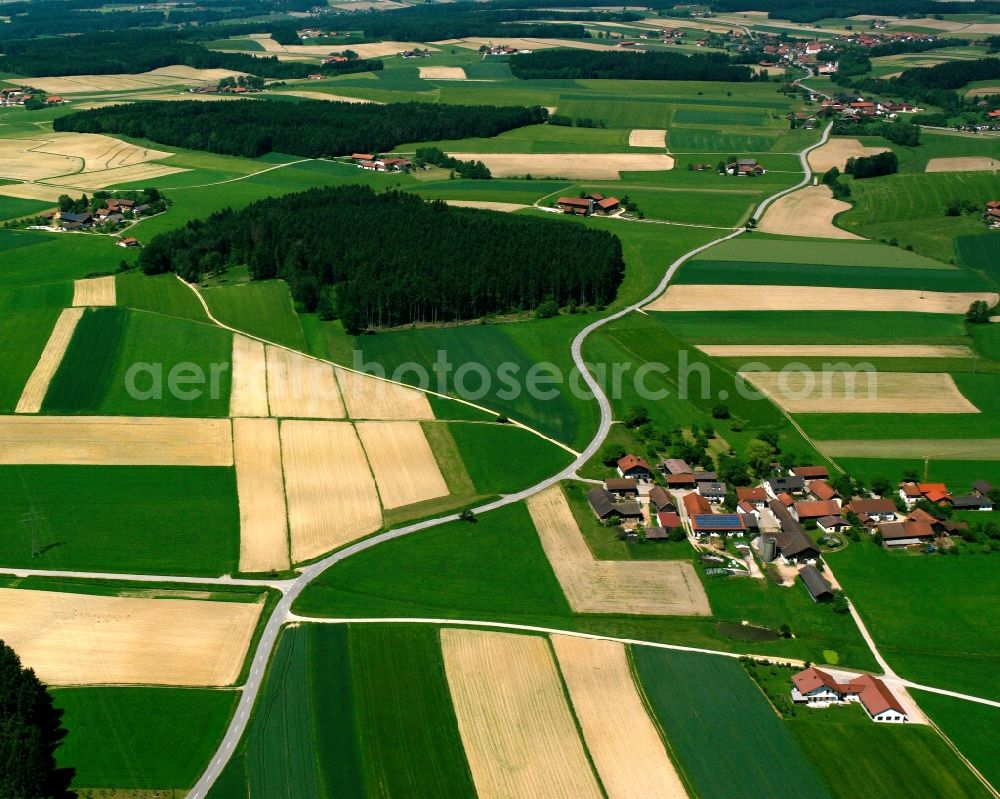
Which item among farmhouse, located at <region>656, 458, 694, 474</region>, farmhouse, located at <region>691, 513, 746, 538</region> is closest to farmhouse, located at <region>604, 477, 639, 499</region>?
farmhouse, located at <region>656, 458, 694, 474</region>

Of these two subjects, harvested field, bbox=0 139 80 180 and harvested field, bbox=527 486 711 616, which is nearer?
harvested field, bbox=527 486 711 616

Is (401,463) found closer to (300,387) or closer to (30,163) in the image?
(300,387)

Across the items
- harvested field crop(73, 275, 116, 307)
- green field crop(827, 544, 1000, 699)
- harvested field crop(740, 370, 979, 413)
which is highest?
harvested field crop(73, 275, 116, 307)

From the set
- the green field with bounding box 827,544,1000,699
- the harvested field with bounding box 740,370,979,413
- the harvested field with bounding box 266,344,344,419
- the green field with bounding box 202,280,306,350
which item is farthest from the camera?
the green field with bounding box 202,280,306,350

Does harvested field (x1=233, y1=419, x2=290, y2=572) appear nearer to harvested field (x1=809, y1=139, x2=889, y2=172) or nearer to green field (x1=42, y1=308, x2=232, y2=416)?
green field (x1=42, y1=308, x2=232, y2=416)

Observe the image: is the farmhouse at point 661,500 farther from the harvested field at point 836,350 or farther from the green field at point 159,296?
the green field at point 159,296

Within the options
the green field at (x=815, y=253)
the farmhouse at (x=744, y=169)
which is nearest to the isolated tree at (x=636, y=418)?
the green field at (x=815, y=253)
